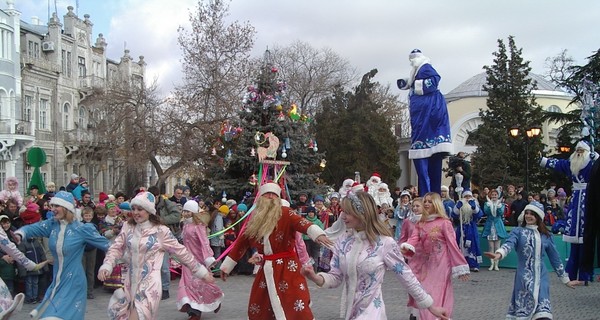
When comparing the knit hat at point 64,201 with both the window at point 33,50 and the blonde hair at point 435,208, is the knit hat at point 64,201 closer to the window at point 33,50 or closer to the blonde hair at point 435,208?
the blonde hair at point 435,208

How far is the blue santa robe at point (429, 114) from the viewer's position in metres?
13.1

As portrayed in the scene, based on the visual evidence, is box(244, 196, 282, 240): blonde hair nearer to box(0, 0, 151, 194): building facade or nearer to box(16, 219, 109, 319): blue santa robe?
box(16, 219, 109, 319): blue santa robe

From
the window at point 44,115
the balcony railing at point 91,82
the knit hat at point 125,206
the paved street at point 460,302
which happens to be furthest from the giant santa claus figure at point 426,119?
the balcony railing at point 91,82

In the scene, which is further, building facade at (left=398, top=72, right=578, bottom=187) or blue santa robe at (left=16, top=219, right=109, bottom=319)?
building facade at (left=398, top=72, right=578, bottom=187)

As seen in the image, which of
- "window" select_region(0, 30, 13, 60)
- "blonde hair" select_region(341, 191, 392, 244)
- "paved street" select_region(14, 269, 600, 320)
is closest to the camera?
"blonde hair" select_region(341, 191, 392, 244)

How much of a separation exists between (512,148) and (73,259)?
1358 inches

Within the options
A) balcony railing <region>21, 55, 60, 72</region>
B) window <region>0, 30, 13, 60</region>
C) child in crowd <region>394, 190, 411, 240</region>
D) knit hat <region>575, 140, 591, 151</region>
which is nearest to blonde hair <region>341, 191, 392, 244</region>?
knit hat <region>575, 140, 591, 151</region>

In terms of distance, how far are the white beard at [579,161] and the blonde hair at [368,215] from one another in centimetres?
712

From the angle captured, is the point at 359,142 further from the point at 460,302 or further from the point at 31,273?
the point at 31,273

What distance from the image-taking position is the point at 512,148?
3900cm

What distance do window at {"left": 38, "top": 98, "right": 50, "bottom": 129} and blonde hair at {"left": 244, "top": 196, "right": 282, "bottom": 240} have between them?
39688 millimetres

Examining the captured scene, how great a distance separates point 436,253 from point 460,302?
3460mm

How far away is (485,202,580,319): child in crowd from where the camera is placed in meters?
8.60

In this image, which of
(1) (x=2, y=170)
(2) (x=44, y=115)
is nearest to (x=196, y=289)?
(1) (x=2, y=170)
